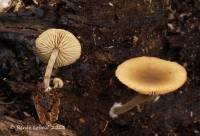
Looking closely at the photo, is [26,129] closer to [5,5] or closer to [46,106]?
[46,106]

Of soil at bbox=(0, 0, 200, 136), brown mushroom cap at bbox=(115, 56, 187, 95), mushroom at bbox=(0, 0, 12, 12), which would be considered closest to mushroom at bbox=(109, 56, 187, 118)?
brown mushroom cap at bbox=(115, 56, 187, 95)

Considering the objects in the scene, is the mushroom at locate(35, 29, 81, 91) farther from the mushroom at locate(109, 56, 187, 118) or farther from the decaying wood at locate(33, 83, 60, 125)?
the mushroom at locate(109, 56, 187, 118)

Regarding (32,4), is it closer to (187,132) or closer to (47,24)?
(47,24)

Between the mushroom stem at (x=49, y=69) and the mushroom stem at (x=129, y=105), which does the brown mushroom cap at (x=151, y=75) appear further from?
the mushroom stem at (x=49, y=69)

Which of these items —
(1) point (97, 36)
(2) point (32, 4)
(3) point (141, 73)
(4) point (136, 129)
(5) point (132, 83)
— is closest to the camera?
(5) point (132, 83)

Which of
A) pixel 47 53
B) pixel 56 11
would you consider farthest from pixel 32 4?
pixel 47 53

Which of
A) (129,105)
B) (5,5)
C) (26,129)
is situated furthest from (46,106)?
(5,5)

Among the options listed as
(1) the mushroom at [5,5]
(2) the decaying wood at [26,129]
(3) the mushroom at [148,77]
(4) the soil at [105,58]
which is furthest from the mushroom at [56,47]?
(1) the mushroom at [5,5]
